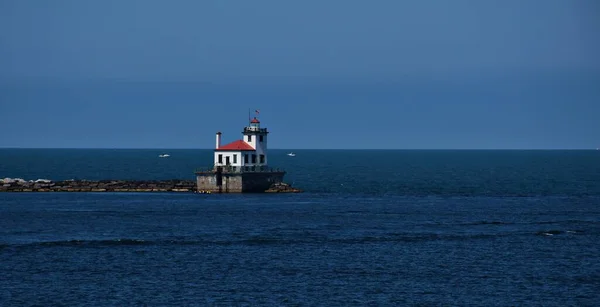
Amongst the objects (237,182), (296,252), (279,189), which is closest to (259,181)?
(237,182)

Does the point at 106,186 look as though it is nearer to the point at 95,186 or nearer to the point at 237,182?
the point at 95,186

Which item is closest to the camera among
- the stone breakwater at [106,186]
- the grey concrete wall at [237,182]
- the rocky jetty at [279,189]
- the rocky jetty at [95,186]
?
the grey concrete wall at [237,182]

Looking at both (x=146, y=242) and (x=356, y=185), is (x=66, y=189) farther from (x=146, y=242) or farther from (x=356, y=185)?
(x=146, y=242)

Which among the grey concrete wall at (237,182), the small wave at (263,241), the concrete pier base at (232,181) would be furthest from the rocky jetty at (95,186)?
the small wave at (263,241)

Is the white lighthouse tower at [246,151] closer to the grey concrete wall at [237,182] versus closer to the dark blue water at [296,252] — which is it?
the grey concrete wall at [237,182]

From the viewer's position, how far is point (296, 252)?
6862 centimetres

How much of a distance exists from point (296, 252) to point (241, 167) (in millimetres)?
51059

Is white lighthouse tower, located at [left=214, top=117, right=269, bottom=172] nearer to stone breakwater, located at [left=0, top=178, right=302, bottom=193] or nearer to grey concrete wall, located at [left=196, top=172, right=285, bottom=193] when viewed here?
grey concrete wall, located at [left=196, top=172, right=285, bottom=193]

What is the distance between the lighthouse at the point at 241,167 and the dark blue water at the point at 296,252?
587 centimetres

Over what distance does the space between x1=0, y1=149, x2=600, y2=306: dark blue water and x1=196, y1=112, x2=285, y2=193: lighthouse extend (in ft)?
19.3

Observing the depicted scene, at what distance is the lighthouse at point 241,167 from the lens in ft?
389

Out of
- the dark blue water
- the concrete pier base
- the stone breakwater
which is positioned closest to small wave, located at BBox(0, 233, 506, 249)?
the dark blue water

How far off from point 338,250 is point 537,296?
1902 cm

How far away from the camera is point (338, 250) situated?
229ft
